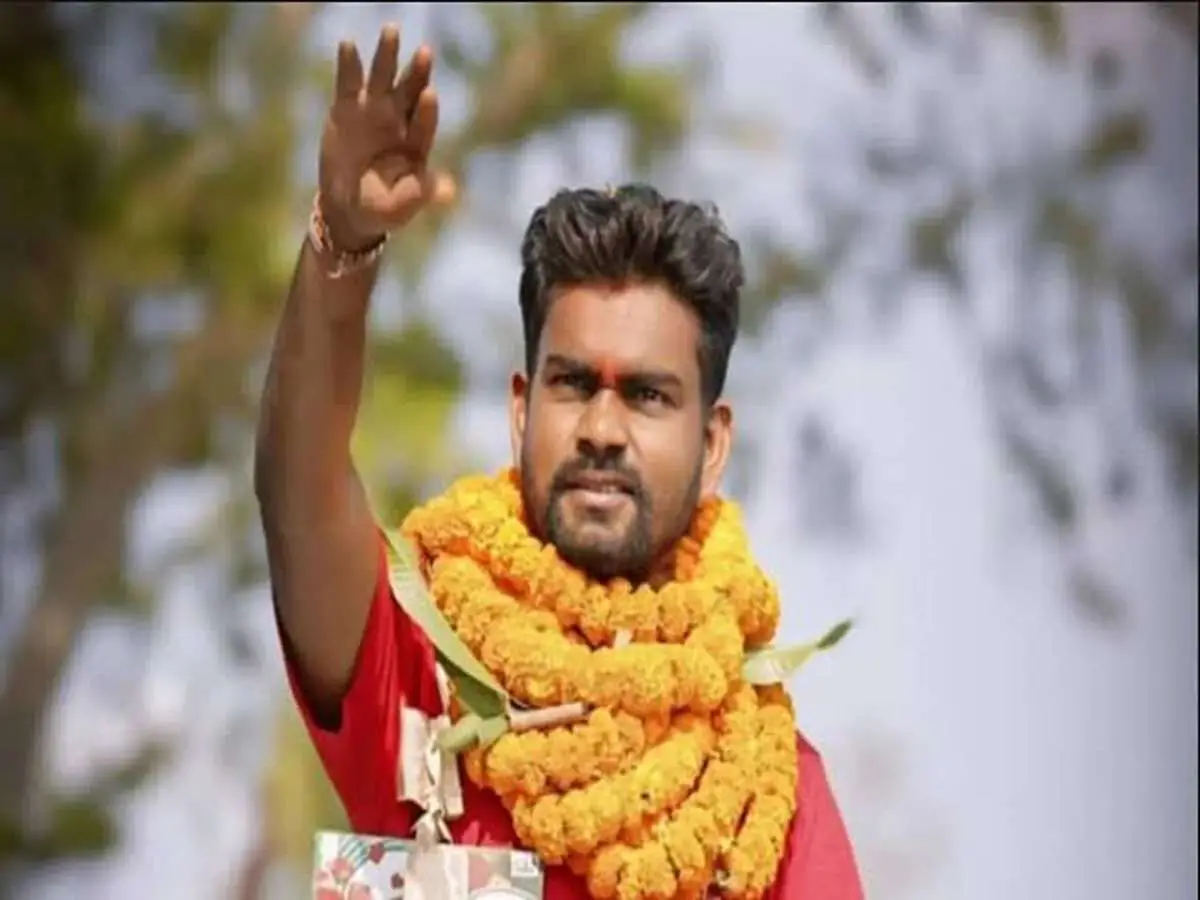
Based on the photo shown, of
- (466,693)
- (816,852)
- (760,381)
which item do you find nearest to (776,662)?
(816,852)

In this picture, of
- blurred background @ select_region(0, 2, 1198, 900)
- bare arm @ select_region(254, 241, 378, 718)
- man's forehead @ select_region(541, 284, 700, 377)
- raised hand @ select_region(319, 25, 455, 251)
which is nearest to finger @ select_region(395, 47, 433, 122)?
raised hand @ select_region(319, 25, 455, 251)

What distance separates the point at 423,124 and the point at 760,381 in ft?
4.93

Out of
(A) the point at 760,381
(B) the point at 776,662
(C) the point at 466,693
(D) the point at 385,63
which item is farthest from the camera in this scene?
(A) the point at 760,381

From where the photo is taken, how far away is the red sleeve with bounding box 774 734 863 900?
126 centimetres

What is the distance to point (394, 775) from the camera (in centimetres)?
121

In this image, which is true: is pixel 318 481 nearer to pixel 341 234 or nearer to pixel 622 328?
pixel 341 234

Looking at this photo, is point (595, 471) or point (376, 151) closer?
point (376, 151)

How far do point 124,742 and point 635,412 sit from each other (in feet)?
4.32

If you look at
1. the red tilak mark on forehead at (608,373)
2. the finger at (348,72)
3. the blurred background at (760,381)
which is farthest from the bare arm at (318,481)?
the blurred background at (760,381)

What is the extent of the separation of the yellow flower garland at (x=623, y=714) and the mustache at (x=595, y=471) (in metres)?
0.05

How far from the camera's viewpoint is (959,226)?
2.59 m

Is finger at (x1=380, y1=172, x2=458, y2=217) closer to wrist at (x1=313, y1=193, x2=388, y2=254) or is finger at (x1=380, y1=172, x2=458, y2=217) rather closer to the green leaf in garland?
wrist at (x1=313, y1=193, x2=388, y2=254)

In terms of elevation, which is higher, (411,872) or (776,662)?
(776,662)

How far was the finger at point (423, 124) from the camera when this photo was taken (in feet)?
3.38
